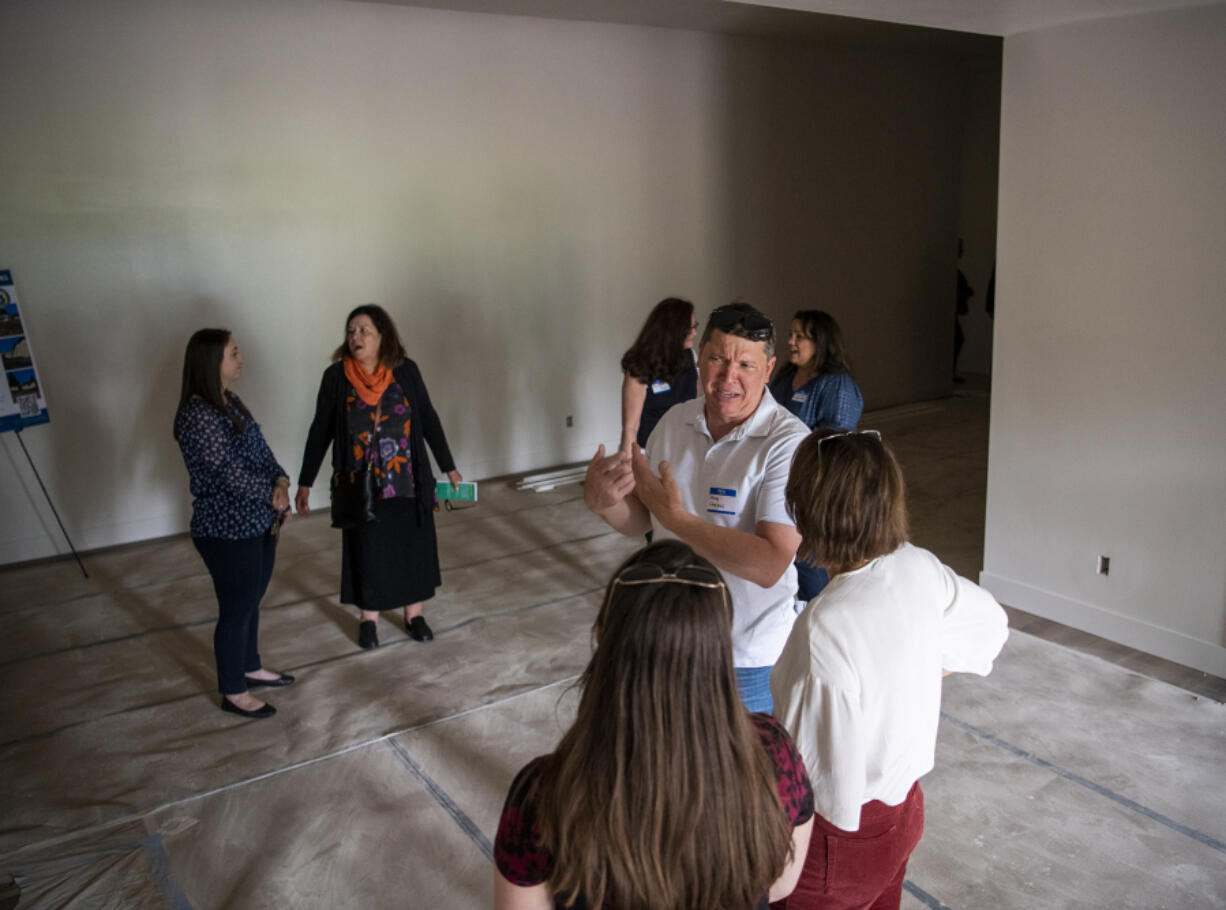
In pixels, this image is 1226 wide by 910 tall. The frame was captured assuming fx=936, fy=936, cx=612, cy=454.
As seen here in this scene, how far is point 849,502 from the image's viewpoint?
5.57 feet

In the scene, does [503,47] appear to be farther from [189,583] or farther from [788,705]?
[788,705]

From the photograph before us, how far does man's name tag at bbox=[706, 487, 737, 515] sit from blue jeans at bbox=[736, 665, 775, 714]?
0.38m

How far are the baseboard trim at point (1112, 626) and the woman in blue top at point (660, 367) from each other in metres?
1.94

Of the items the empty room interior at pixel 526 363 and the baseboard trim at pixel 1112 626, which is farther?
the baseboard trim at pixel 1112 626

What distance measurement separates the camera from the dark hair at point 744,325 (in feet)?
7.73

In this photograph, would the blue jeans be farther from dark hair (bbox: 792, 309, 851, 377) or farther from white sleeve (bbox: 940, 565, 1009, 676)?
dark hair (bbox: 792, 309, 851, 377)

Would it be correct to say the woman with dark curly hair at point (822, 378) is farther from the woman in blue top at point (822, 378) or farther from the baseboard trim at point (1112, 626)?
the baseboard trim at point (1112, 626)

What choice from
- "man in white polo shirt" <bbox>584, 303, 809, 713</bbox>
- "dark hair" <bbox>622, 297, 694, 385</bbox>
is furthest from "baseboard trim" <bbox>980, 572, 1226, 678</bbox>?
"man in white polo shirt" <bbox>584, 303, 809, 713</bbox>

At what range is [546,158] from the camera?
293 inches

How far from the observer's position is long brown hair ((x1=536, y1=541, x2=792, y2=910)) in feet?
3.92

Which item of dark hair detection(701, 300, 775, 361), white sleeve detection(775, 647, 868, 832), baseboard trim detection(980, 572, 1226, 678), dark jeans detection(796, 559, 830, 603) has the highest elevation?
dark hair detection(701, 300, 775, 361)

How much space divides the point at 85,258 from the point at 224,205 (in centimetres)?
91

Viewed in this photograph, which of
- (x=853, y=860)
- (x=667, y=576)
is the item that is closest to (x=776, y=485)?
(x=853, y=860)

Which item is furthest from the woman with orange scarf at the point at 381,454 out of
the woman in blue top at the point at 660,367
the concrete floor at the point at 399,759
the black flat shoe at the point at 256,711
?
the woman in blue top at the point at 660,367
